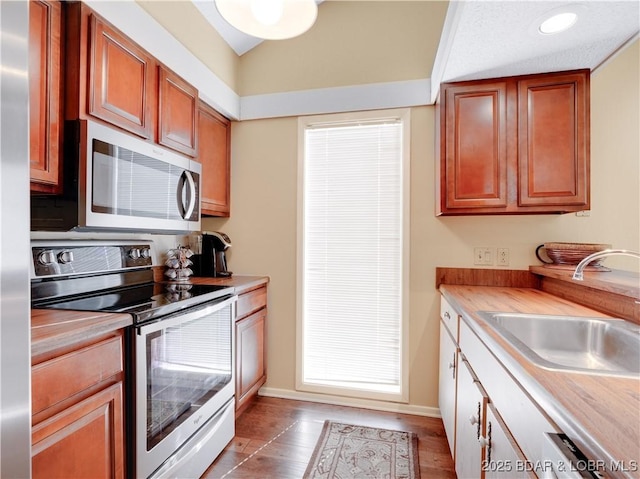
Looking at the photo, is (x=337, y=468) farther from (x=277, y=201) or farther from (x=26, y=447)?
(x=277, y=201)

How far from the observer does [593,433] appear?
560mm

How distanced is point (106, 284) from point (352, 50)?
2180 mm

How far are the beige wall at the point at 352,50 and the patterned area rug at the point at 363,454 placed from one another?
231 cm

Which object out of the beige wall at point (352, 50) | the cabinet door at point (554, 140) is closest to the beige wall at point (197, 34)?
the beige wall at point (352, 50)

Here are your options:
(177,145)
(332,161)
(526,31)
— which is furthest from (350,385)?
(526,31)

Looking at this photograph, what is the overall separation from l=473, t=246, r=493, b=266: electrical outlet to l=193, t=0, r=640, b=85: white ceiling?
1.05 metres

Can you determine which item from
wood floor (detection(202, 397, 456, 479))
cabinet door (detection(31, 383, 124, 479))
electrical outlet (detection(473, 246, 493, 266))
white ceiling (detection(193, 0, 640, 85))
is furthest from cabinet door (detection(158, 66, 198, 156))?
electrical outlet (detection(473, 246, 493, 266))

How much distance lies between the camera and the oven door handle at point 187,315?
4.15ft

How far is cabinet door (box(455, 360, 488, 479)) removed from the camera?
1171 millimetres

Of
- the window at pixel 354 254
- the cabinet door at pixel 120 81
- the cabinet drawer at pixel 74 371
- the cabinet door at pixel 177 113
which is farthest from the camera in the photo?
the window at pixel 354 254

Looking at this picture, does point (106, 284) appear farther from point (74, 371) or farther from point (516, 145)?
point (516, 145)

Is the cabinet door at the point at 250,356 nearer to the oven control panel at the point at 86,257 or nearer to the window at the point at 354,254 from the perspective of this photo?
the window at the point at 354,254

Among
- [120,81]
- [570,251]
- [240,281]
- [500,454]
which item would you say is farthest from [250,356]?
[570,251]

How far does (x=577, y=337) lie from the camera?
1341 mm
